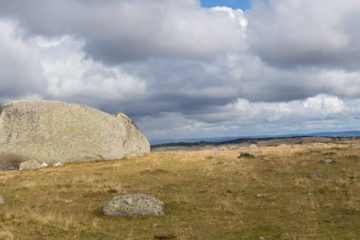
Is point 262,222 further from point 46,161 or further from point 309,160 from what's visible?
point 46,161

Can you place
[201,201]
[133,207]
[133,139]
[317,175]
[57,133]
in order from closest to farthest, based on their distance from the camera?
[133,207], [201,201], [317,175], [57,133], [133,139]

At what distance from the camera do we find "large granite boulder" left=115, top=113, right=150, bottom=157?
162 ft

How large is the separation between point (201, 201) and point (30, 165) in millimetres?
25382

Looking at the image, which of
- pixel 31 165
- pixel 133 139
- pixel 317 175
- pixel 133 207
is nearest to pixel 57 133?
pixel 31 165

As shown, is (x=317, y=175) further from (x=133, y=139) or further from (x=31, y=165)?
(x=133, y=139)

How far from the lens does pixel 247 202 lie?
1852 cm

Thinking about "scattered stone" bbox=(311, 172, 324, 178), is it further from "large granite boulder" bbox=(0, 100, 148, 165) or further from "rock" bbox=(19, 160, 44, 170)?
"rock" bbox=(19, 160, 44, 170)

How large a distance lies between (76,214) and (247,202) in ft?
32.2

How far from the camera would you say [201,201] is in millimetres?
19391

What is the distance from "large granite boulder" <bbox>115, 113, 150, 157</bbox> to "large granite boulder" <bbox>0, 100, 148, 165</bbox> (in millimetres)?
4102

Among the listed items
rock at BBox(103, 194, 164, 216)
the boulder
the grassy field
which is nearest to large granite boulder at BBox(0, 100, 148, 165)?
the boulder

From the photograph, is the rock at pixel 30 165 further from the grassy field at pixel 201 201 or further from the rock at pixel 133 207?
the rock at pixel 133 207

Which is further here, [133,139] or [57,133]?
[133,139]

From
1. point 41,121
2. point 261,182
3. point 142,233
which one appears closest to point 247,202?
point 261,182
